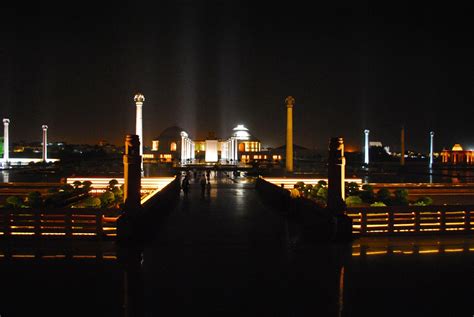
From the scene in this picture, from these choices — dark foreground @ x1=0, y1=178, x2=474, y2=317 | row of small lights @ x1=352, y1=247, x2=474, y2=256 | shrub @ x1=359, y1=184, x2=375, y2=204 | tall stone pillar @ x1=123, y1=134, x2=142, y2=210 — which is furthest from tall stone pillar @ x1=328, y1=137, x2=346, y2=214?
shrub @ x1=359, y1=184, x2=375, y2=204

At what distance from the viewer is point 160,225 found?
1577 centimetres

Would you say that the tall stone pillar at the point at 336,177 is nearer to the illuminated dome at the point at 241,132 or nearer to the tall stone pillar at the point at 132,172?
the tall stone pillar at the point at 132,172

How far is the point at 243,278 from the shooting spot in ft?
30.5

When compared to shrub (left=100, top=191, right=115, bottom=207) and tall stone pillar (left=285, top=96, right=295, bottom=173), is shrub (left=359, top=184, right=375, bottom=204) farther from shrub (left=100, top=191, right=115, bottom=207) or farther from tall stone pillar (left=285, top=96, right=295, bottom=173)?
tall stone pillar (left=285, top=96, right=295, bottom=173)

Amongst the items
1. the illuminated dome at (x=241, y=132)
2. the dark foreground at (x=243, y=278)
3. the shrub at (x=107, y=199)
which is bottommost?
the dark foreground at (x=243, y=278)

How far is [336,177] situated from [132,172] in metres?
5.92

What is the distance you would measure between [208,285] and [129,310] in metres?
1.80

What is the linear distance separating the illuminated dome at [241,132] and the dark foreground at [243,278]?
103003 mm

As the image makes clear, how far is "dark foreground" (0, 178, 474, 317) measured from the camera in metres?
7.64

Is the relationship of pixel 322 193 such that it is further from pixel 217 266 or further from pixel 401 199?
pixel 217 266

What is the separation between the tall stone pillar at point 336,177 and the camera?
43.0ft

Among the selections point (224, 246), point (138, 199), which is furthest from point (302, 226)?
point (138, 199)

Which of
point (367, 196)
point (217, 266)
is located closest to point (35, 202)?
point (217, 266)

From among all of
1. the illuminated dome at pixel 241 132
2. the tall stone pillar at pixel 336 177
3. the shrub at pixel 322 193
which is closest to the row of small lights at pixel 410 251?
the tall stone pillar at pixel 336 177
